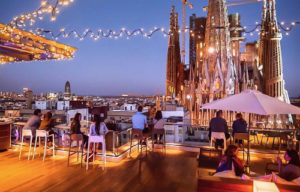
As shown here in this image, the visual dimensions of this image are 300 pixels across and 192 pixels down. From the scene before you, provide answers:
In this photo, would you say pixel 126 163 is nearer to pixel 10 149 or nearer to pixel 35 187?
pixel 35 187

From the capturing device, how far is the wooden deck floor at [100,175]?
497 cm

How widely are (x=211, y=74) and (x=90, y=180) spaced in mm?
40033

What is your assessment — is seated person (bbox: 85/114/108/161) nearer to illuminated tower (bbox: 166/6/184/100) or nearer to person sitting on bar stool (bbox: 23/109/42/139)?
person sitting on bar stool (bbox: 23/109/42/139)

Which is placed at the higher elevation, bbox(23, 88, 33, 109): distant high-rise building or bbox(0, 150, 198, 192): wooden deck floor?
bbox(23, 88, 33, 109): distant high-rise building

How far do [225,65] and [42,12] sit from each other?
37035 mm

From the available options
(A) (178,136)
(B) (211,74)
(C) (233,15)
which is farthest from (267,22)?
(A) (178,136)

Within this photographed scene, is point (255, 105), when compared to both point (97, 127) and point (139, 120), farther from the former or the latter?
point (97, 127)

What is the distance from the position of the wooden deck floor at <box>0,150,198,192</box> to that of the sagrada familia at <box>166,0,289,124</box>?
2659cm

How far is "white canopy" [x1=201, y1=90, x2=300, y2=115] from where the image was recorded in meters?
4.62

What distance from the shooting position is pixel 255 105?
15.6 ft

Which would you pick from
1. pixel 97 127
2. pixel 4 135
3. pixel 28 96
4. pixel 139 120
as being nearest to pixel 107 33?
pixel 139 120

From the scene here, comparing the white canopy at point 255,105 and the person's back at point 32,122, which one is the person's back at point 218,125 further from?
the person's back at point 32,122

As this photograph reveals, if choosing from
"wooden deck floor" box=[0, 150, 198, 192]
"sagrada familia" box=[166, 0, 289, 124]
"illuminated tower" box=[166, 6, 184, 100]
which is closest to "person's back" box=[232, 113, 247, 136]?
"wooden deck floor" box=[0, 150, 198, 192]

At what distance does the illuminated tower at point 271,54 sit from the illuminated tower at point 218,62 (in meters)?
5.67
